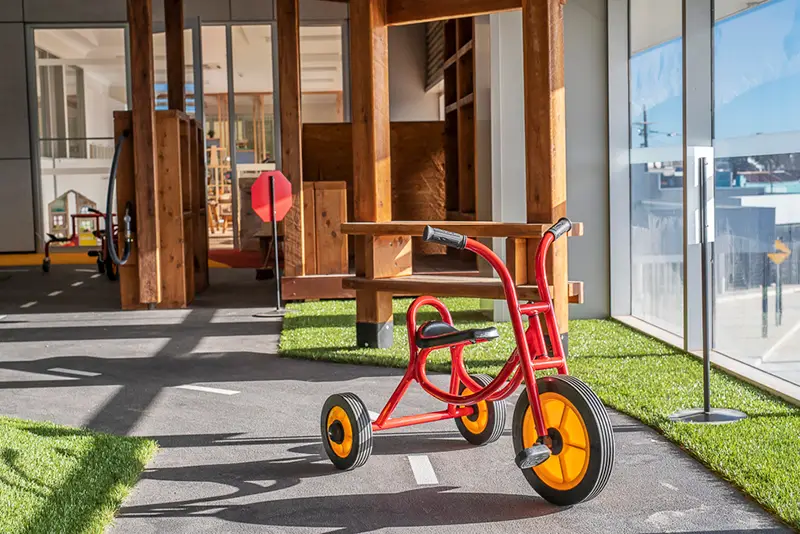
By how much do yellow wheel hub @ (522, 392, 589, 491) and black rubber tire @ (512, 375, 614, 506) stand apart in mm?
18

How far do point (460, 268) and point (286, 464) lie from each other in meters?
6.60

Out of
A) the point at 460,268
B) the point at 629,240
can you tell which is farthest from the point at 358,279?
Answer: the point at 460,268

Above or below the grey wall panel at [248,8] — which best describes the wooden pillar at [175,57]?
below

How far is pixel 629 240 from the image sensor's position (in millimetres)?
7859

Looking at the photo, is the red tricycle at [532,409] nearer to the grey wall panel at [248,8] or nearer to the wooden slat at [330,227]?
the wooden slat at [330,227]

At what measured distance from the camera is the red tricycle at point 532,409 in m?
3.26

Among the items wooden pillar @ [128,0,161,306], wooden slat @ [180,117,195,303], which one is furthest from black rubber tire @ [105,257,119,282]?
wooden pillar @ [128,0,161,306]

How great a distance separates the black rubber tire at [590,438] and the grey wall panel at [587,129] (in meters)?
4.53

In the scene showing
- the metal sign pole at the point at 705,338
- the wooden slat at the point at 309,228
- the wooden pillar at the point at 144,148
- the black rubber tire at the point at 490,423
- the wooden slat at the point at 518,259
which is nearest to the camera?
the black rubber tire at the point at 490,423

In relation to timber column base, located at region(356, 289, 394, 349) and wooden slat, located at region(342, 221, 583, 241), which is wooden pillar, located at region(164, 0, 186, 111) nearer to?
timber column base, located at region(356, 289, 394, 349)

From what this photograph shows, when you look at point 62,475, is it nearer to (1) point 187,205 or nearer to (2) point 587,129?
(2) point 587,129

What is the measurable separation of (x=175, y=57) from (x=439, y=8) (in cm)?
516

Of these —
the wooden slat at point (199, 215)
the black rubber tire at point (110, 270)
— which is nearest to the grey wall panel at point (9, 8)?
the black rubber tire at point (110, 270)

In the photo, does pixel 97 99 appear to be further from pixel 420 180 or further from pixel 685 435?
pixel 685 435
